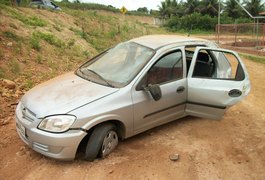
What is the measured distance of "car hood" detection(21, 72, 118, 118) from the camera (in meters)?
4.36

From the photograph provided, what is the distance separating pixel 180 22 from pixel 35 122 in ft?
151

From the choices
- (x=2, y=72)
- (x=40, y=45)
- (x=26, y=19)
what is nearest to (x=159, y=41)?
(x=2, y=72)

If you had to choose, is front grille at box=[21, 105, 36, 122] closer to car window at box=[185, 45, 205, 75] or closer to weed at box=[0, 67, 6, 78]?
car window at box=[185, 45, 205, 75]

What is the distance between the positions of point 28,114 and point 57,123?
546 millimetres

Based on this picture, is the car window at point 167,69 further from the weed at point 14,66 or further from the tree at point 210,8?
the tree at point 210,8

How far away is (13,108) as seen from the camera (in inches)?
251

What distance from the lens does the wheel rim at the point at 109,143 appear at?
4605mm

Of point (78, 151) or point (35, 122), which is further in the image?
point (78, 151)

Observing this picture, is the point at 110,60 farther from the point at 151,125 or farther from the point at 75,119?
the point at 75,119

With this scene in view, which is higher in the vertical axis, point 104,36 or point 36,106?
point 104,36

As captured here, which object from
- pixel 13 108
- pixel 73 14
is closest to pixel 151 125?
pixel 13 108

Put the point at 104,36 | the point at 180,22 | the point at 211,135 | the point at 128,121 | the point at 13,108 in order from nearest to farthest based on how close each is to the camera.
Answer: the point at 128,121 < the point at 211,135 < the point at 13,108 < the point at 104,36 < the point at 180,22

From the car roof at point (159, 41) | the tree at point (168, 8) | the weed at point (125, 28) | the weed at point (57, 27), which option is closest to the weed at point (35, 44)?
the weed at point (57, 27)

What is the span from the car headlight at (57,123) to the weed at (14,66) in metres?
4.07
